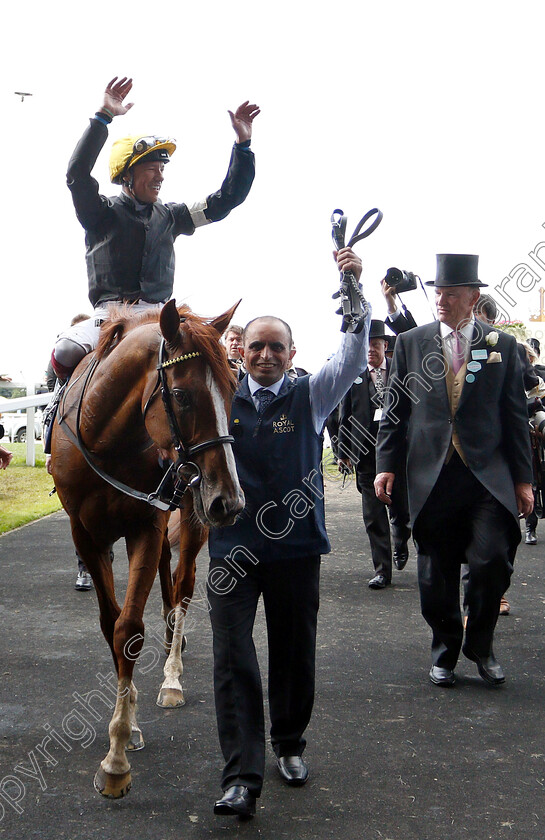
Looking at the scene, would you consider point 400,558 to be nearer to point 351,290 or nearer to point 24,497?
point 351,290

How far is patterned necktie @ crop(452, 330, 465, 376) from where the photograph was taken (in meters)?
4.90

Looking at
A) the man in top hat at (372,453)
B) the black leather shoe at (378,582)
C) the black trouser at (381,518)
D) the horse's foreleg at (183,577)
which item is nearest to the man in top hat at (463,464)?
the horse's foreleg at (183,577)

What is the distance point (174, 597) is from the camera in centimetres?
522

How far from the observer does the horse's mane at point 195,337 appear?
3.38 meters

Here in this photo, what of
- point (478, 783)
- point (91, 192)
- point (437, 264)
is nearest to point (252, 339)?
point (91, 192)

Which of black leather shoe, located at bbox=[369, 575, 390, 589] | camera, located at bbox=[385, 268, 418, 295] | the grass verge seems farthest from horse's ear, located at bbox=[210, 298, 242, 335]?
the grass verge

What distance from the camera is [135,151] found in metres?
4.59

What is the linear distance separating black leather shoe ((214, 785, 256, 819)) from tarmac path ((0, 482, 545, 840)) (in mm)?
64

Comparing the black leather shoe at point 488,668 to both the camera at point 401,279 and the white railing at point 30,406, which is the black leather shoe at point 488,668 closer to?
the camera at point 401,279

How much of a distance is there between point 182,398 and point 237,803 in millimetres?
1634

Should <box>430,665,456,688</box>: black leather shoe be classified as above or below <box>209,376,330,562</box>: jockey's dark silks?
below

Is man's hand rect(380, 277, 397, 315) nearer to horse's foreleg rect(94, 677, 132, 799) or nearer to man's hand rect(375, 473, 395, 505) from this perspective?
man's hand rect(375, 473, 395, 505)

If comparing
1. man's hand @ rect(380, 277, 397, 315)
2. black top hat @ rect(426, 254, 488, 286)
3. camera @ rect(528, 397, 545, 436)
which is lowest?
camera @ rect(528, 397, 545, 436)

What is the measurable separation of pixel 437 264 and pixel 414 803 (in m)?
3.06
